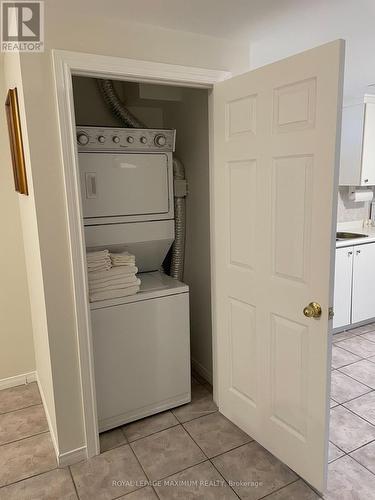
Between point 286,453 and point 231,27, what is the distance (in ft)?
6.97

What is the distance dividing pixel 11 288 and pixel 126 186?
3.81 ft

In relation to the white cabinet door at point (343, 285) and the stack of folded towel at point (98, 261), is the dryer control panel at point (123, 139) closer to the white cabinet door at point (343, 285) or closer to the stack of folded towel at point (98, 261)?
the stack of folded towel at point (98, 261)

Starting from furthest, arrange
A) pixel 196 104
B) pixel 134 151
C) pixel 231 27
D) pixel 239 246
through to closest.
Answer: pixel 196 104 → pixel 134 151 → pixel 239 246 → pixel 231 27

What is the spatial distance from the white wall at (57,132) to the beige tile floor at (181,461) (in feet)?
0.65

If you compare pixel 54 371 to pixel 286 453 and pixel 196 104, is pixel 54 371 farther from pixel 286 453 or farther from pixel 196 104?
pixel 196 104

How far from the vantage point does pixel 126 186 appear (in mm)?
2258

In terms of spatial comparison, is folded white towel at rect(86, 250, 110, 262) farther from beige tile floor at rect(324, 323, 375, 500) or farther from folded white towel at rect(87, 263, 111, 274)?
beige tile floor at rect(324, 323, 375, 500)

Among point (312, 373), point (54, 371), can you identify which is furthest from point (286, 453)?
point (54, 371)

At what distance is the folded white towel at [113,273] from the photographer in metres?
2.10

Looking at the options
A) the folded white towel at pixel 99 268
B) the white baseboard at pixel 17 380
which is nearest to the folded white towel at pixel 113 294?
the folded white towel at pixel 99 268

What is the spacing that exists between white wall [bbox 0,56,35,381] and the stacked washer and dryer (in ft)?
2.39

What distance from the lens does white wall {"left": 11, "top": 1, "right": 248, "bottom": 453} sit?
64.6 inches

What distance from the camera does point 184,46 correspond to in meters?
1.91

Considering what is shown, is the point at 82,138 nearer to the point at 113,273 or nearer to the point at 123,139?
the point at 123,139
